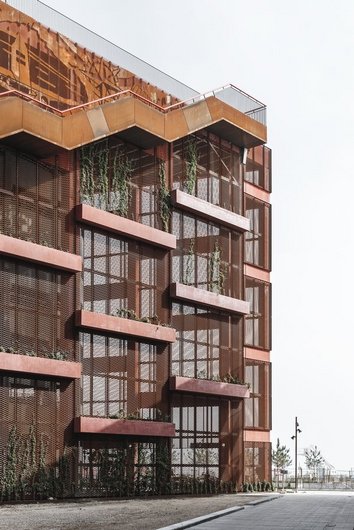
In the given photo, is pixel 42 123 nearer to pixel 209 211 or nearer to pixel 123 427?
pixel 209 211

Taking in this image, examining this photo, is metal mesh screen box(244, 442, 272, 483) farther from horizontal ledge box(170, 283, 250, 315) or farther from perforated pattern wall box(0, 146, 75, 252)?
perforated pattern wall box(0, 146, 75, 252)

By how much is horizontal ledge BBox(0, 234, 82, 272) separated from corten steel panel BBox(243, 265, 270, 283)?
61.7 feet

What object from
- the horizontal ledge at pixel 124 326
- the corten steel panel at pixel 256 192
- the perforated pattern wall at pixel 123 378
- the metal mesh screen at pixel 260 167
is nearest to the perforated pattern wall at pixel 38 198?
the horizontal ledge at pixel 124 326

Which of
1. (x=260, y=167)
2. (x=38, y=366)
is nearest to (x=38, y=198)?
(x=38, y=366)

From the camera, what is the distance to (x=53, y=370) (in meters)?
44.3

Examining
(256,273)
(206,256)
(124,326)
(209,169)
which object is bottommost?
(124,326)

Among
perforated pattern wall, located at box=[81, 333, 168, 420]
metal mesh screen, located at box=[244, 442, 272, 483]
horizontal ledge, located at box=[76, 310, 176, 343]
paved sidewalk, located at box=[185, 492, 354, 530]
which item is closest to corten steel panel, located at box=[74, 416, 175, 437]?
perforated pattern wall, located at box=[81, 333, 168, 420]

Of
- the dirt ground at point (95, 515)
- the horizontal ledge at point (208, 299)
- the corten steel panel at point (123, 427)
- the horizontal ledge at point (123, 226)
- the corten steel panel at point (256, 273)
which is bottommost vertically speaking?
the dirt ground at point (95, 515)

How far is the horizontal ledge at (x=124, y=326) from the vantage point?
153 feet

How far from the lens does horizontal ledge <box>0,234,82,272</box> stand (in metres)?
42.6

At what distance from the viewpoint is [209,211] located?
56500 millimetres

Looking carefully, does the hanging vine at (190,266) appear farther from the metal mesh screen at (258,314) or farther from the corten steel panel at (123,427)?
the metal mesh screen at (258,314)

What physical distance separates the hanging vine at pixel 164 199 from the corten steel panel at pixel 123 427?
34.5 ft

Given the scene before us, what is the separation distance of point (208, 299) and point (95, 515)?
2468 cm
